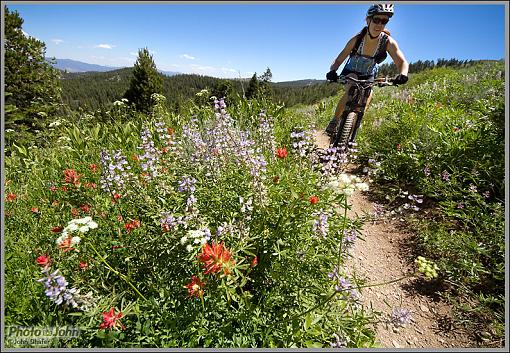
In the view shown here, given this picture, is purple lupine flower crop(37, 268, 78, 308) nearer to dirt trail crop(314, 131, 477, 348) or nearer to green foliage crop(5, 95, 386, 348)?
green foliage crop(5, 95, 386, 348)

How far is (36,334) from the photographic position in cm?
191

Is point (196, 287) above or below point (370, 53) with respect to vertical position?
below

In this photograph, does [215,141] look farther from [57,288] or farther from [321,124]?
[321,124]

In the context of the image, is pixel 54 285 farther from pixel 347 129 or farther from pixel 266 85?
pixel 266 85

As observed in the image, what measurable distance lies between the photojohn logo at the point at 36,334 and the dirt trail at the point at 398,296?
2290mm

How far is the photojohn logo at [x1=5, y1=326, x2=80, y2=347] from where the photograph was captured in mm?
1817

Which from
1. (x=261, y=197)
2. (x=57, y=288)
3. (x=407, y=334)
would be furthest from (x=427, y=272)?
(x=57, y=288)

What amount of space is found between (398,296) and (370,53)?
3513 mm

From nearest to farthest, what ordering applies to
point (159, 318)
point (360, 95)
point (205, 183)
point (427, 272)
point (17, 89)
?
point (427, 272), point (159, 318), point (205, 183), point (360, 95), point (17, 89)

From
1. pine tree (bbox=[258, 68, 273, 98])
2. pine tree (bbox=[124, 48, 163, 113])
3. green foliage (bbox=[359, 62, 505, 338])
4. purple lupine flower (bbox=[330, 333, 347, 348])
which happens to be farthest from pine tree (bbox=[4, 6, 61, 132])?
purple lupine flower (bbox=[330, 333, 347, 348])

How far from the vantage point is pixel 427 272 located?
1633mm

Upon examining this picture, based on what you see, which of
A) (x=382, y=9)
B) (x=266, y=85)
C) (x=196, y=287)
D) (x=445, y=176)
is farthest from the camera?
(x=266, y=85)

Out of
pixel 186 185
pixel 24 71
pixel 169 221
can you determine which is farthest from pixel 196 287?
pixel 24 71

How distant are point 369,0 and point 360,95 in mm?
2552
